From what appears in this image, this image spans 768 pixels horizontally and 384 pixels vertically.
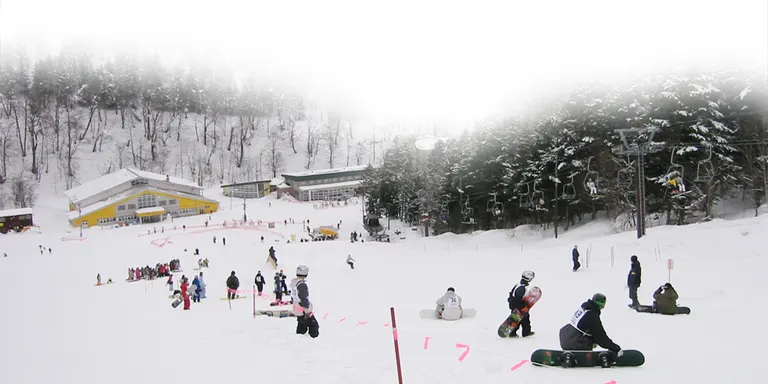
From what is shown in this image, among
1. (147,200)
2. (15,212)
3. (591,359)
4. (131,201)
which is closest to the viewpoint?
(591,359)

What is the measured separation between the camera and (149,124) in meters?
106

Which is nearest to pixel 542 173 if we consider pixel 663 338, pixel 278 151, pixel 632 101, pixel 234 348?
pixel 632 101

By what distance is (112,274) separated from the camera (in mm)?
34531

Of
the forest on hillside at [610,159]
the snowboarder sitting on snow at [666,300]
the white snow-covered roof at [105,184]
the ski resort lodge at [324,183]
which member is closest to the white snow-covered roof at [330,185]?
the ski resort lodge at [324,183]

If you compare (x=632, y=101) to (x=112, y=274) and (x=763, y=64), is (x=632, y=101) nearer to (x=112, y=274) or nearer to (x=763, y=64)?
(x=763, y=64)

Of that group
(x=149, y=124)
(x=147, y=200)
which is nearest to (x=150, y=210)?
(x=147, y=200)

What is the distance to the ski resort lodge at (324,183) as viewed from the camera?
88938 millimetres

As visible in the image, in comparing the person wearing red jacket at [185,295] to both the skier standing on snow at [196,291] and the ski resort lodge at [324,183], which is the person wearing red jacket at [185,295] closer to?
the skier standing on snow at [196,291]

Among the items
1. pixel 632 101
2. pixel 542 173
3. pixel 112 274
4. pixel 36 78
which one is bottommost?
pixel 112 274

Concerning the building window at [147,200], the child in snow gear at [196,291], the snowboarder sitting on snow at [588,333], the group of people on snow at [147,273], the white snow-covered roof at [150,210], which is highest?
the building window at [147,200]

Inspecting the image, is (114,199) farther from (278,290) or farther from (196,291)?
(278,290)

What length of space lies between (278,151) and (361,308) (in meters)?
100

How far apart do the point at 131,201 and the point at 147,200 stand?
213 centimetres

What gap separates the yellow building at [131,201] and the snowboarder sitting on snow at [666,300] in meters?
65.5
